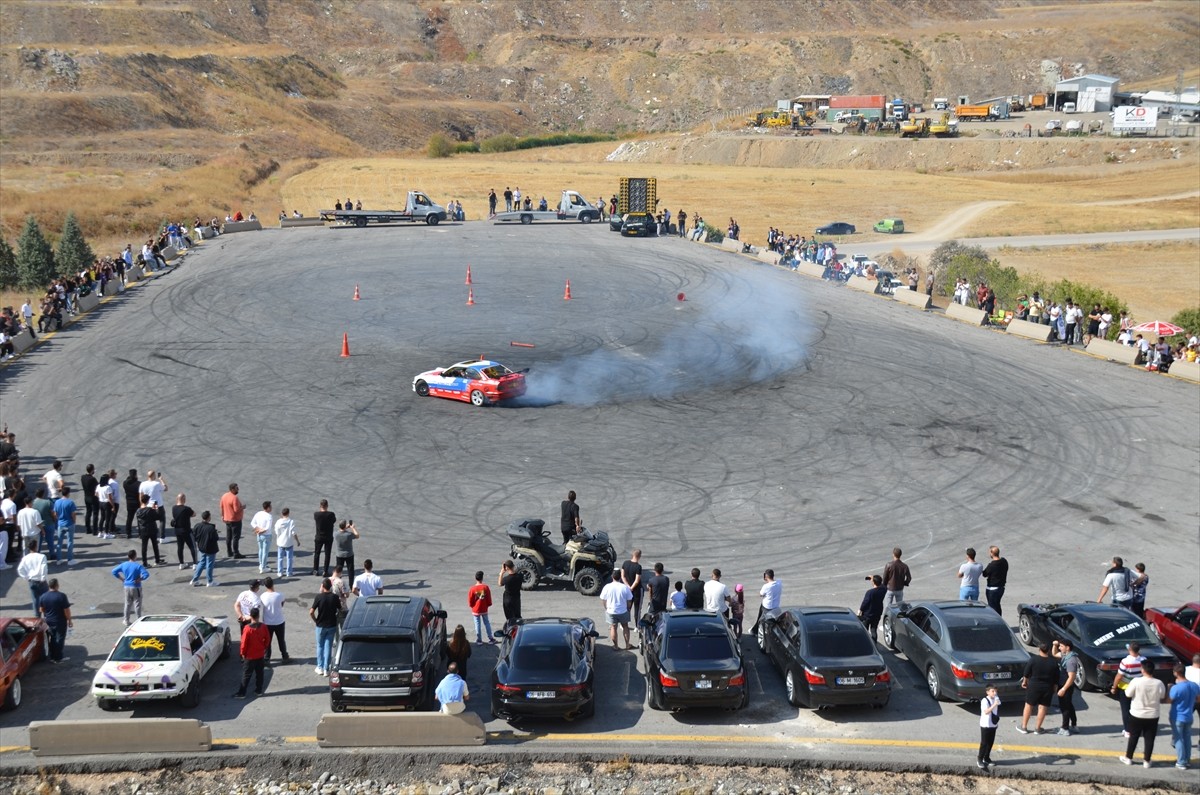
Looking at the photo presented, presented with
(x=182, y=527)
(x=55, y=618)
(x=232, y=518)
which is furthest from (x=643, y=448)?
(x=55, y=618)

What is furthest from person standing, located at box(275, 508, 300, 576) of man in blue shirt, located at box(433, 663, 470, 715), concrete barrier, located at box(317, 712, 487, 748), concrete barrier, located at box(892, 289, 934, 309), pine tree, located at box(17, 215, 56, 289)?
pine tree, located at box(17, 215, 56, 289)

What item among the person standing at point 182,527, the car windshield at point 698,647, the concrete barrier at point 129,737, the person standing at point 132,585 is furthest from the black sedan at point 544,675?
the person standing at point 182,527

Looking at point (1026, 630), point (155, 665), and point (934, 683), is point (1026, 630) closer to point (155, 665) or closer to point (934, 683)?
point (934, 683)

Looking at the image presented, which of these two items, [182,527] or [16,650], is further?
[182,527]

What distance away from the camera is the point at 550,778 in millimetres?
14258

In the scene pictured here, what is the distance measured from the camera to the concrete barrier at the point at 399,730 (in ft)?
48.2

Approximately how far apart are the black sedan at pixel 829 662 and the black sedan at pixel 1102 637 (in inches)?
129

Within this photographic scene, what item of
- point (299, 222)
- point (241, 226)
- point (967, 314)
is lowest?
point (967, 314)

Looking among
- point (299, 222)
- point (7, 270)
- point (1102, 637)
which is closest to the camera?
point (1102, 637)

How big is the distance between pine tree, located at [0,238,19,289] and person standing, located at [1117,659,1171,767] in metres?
53.1

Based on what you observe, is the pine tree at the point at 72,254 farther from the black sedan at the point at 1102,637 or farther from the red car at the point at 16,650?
the black sedan at the point at 1102,637

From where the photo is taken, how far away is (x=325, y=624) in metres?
16.6

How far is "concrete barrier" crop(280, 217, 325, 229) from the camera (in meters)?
66.2

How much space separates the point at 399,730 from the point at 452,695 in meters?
0.86
